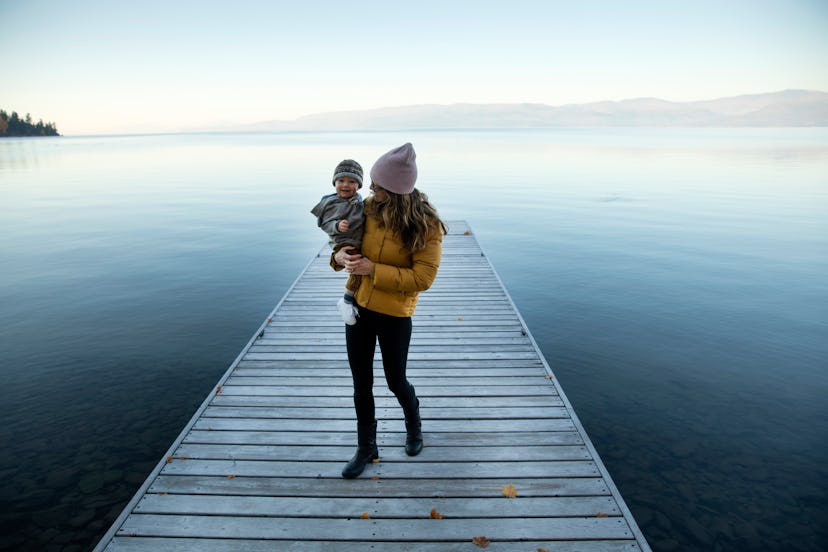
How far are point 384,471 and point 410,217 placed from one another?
2040 millimetres

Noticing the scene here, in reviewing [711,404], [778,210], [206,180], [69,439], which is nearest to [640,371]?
[711,404]

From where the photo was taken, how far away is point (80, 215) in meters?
20.0

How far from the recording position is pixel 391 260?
313 cm

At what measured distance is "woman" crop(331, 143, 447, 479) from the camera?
115 inches

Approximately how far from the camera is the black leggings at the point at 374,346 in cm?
328

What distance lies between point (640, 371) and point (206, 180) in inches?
1229

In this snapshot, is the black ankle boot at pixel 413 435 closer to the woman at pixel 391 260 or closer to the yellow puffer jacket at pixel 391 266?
the woman at pixel 391 260

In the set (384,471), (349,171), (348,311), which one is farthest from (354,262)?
(384,471)

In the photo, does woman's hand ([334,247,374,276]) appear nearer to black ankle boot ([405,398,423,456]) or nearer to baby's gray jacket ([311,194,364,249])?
baby's gray jacket ([311,194,364,249])

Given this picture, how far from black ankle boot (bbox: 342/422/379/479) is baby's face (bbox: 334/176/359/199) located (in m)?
1.74

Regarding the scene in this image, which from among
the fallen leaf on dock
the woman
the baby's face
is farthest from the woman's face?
the fallen leaf on dock

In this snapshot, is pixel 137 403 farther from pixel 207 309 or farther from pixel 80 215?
pixel 80 215

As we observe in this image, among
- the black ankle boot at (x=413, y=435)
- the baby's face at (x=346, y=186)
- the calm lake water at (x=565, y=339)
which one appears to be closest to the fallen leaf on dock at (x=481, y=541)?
the black ankle boot at (x=413, y=435)

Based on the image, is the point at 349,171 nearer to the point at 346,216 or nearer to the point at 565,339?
the point at 346,216
